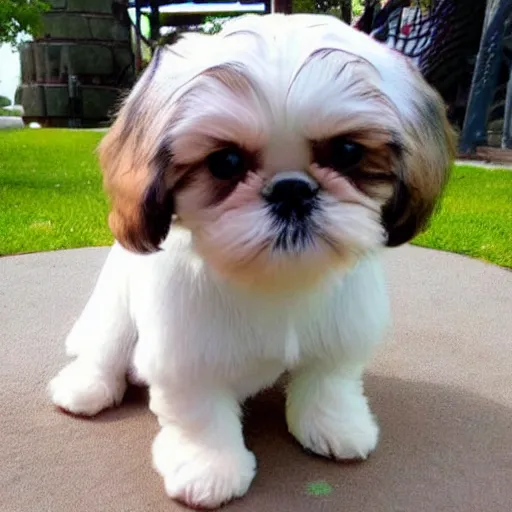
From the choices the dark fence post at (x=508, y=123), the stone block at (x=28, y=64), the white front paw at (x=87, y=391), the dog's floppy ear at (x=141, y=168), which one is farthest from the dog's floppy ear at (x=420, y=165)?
the stone block at (x=28, y=64)

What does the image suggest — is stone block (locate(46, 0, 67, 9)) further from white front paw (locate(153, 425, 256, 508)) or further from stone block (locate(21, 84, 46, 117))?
white front paw (locate(153, 425, 256, 508))

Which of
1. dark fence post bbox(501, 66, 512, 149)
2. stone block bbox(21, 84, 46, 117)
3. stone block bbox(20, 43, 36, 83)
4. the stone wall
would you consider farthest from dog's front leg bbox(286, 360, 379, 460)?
stone block bbox(20, 43, 36, 83)

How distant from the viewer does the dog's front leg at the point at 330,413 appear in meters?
1.73

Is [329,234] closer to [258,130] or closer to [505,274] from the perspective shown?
[258,130]

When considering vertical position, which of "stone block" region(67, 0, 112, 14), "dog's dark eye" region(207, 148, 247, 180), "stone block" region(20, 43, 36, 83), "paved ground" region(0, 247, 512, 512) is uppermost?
"dog's dark eye" region(207, 148, 247, 180)

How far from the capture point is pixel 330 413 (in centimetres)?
179

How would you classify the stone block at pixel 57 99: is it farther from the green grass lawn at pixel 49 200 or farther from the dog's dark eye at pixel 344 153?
the dog's dark eye at pixel 344 153

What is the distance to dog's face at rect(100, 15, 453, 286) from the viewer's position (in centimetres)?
128

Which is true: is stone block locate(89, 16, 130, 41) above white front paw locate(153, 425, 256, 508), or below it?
below

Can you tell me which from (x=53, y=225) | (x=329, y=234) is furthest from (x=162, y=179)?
(x=53, y=225)

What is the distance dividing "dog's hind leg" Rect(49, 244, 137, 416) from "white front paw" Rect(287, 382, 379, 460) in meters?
→ 0.49

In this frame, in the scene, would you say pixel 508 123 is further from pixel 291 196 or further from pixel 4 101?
pixel 4 101

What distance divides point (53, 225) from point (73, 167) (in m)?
3.35

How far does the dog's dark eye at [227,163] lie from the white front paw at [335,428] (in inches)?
27.6
